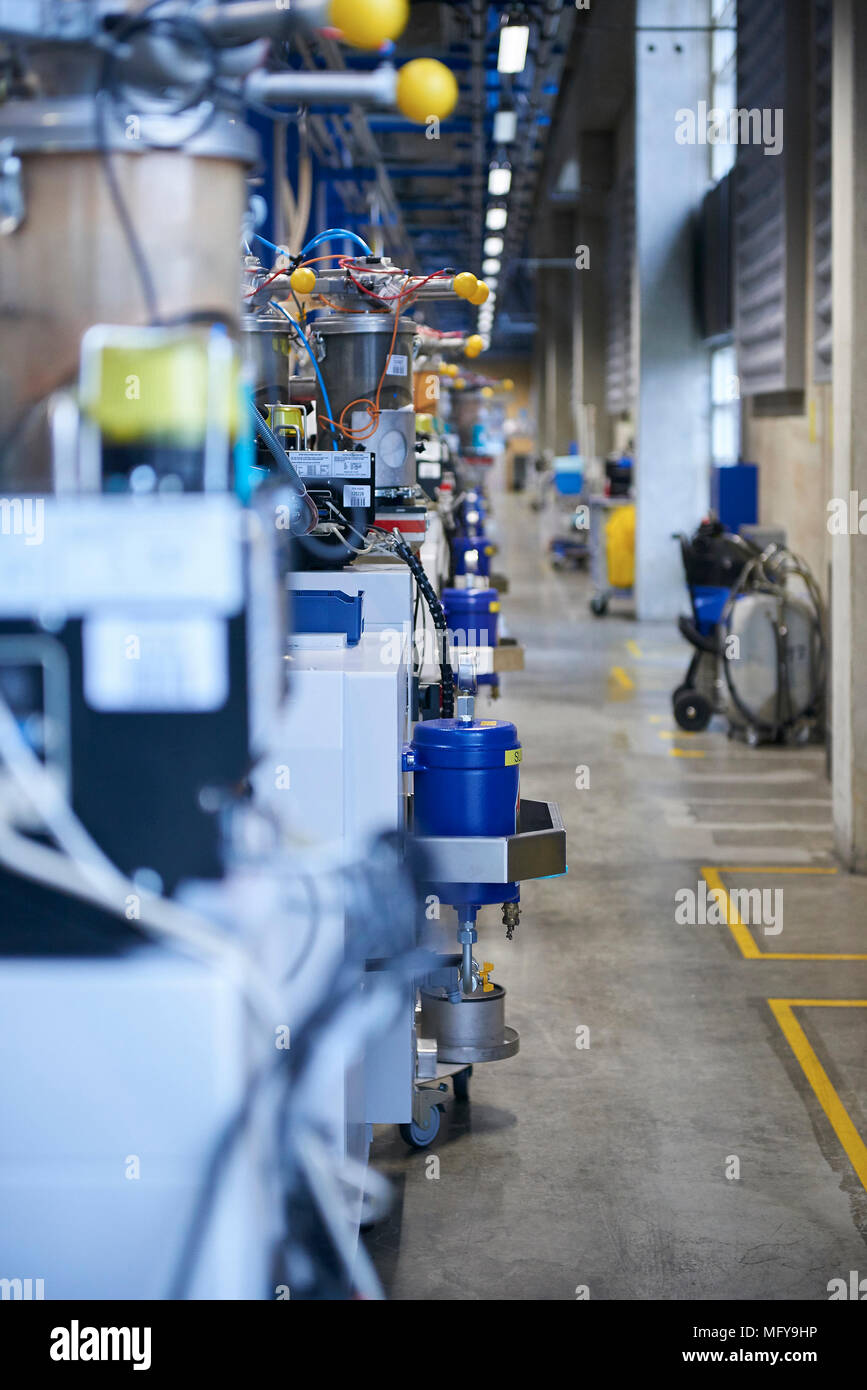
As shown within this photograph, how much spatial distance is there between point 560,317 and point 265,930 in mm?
25263

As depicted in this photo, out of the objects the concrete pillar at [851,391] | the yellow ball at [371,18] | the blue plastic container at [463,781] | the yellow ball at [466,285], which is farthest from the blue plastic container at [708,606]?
the yellow ball at [371,18]

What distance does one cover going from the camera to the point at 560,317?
2583cm

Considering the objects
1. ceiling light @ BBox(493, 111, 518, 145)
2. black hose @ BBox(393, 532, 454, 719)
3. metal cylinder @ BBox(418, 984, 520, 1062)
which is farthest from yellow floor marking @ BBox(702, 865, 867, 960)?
Answer: ceiling light @ BBox(493, 111, 518, 145)

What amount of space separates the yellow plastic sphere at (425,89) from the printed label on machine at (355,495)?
1804 mm

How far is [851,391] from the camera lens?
5.00 meters

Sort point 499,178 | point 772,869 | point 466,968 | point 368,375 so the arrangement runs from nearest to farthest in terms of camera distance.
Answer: point 466,968 → point 368,375 → point 772,869 → point 499,178

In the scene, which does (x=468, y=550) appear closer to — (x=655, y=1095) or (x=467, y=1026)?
(x=655, y=1095)

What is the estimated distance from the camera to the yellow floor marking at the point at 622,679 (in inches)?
352

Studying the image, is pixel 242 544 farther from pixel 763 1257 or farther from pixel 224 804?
pixel 763 1257

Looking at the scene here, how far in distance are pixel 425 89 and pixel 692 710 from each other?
249 inches

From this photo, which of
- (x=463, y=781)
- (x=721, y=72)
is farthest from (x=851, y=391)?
(x=721, y=72)
